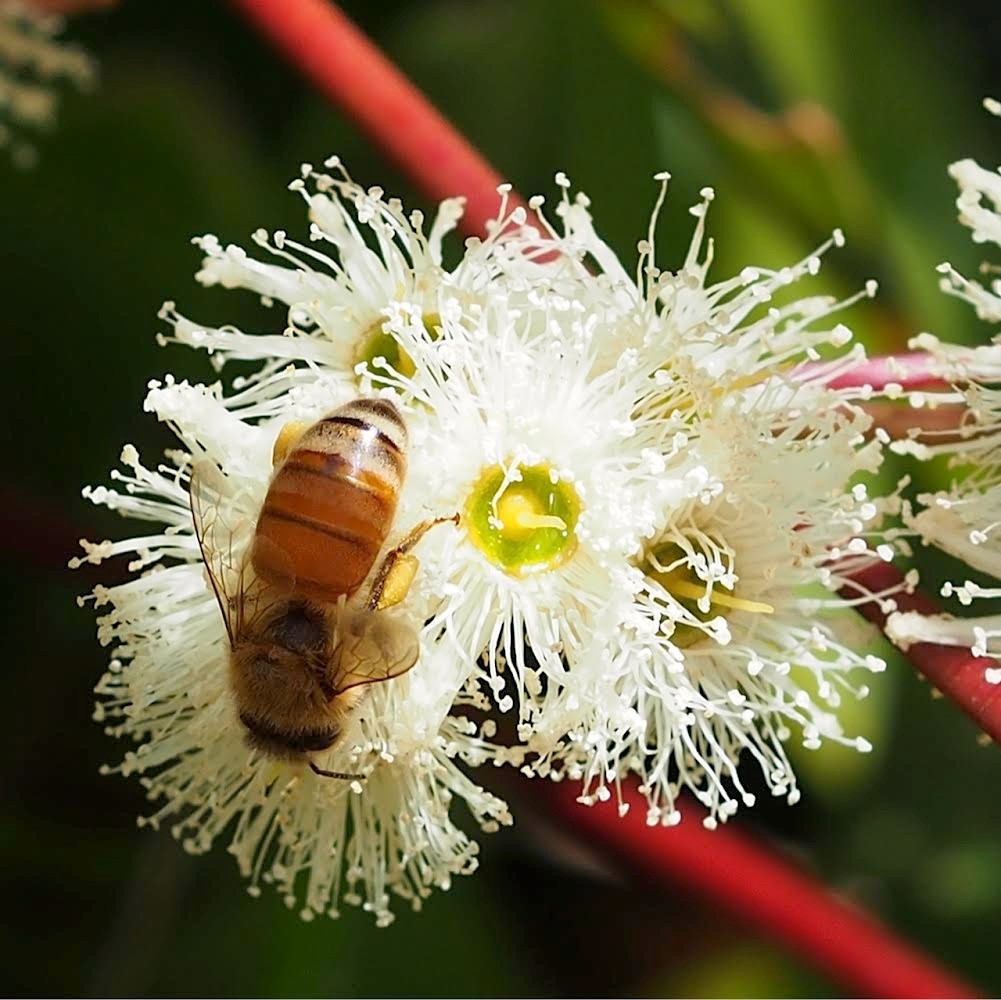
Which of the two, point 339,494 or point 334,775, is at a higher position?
point 339,494

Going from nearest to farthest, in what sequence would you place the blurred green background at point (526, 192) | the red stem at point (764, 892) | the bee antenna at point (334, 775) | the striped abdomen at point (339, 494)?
the striped abdomen at point (339, 494) < the bee antenna at point (334, 775) < the red stem at point (764, 892) < the blurred green background at point (526, 192)

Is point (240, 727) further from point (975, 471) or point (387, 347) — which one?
point (975, 471)

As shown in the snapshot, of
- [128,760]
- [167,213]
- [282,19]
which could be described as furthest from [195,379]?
[128,760]

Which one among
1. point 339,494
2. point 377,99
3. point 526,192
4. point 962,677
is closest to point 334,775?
point 339,494

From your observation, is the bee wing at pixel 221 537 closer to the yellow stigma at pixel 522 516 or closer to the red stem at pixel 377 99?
the yellow stigma at pixel 522 516

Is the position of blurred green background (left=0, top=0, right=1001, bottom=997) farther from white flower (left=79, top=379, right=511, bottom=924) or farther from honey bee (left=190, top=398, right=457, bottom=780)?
honey bee (left=190, top=398, right=457, bottom=780)

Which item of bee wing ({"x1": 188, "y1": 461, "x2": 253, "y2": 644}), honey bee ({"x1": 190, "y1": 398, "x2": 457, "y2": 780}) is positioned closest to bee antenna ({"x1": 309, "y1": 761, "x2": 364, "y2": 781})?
honey bee ({"x1": 190, "y1": 398, "x2": 457, "y2": 780})

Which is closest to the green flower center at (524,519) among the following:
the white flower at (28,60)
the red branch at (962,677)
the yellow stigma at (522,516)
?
the yellow stigma at (522,516)
